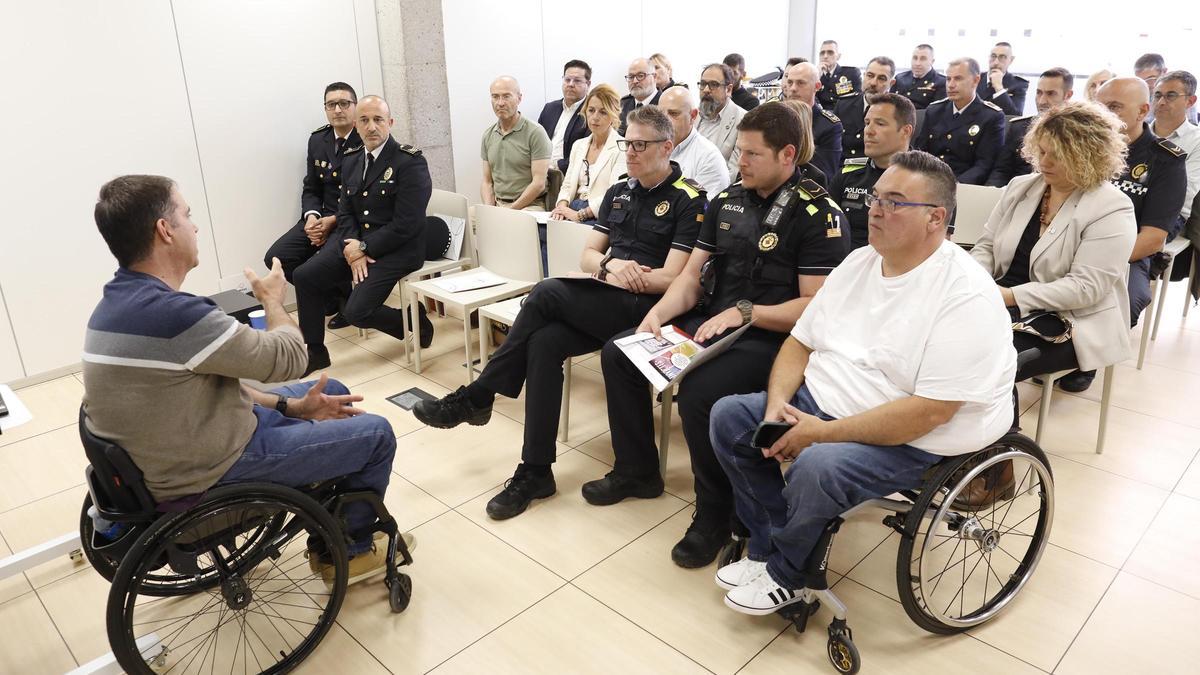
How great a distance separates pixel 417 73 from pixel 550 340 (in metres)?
2.85

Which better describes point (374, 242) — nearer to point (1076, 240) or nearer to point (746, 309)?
point (746, 309)

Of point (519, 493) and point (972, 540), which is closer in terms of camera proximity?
point (972, 540)

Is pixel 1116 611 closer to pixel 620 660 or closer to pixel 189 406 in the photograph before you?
pixel 620 660

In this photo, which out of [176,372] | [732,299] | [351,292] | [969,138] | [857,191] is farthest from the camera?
[969,138]

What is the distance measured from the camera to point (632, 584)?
238cm

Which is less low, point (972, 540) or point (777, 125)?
point (777, 125)

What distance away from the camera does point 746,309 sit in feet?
8.57

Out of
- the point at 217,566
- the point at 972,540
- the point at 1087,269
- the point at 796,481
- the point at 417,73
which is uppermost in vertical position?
the point at 417,73

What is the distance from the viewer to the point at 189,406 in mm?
1747

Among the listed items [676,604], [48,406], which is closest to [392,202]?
[48,406]

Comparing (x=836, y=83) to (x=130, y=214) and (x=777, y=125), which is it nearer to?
(x=777, y=125)

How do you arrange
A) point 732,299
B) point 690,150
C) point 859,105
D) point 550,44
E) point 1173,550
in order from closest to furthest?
point 1173,550, point 732,299, point 690,150, point 859,105, point 550,44

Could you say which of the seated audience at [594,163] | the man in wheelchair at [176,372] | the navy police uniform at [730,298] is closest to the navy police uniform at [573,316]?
the navy police uniform at [730,298]

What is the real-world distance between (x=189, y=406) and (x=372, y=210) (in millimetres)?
2526
